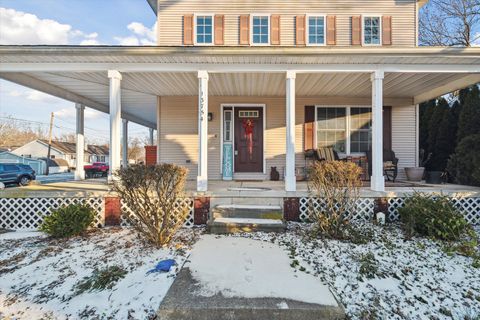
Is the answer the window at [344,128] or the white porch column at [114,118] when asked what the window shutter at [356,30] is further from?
the white porch column at [114,118]

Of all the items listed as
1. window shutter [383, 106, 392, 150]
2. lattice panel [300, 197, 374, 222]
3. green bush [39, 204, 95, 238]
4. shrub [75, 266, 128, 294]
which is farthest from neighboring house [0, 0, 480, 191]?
shrub [75, 266, 128, 294]

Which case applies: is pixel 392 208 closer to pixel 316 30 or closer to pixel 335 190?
pixel 335 190

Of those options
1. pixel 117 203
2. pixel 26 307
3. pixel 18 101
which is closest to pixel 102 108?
pixel 117 203

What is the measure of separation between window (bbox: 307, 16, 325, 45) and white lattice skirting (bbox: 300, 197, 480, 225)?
17.2 ft

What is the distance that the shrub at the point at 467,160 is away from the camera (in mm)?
5637

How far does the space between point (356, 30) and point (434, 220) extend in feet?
20.2

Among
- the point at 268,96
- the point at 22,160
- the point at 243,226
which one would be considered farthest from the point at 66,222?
the point at 22,160

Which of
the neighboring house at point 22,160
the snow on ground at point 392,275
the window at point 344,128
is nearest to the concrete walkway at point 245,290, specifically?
the snow on ground at point 392,275

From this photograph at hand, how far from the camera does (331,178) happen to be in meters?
3.82

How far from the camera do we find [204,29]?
7.70m

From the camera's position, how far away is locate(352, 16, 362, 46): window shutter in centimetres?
759

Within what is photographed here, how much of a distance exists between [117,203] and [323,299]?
12.9 feet

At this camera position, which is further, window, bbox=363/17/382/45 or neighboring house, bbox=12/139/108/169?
neighboring house, bbox=12/139/108/169

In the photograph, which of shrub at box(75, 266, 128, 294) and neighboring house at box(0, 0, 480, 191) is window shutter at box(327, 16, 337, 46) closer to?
neighboring house at box(0, 0, 480, 191)
